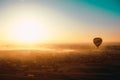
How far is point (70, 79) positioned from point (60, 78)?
2.75m

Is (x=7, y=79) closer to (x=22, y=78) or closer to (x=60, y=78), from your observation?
(x=22, y=78)

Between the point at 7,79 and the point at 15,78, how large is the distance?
225 cm

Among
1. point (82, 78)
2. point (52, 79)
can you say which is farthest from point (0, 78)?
point (82, 78)

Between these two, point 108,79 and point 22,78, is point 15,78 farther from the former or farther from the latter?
point 108,79

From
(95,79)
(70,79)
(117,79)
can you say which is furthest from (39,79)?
(117,79)

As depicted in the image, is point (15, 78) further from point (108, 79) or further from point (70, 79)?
point (108, 79)

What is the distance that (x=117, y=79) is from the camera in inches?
2837

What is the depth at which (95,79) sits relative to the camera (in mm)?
71250

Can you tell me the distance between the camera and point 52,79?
234 ft

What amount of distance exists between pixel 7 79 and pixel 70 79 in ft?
46.0

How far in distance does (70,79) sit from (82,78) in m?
3.49

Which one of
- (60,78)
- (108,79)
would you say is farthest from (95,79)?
(60,78)

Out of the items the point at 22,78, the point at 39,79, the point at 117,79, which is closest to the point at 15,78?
the point at 22,78

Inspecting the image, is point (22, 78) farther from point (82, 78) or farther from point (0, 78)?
point (82, 78)
